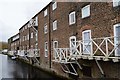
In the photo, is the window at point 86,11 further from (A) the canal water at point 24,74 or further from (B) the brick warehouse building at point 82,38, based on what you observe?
(A) the canal water at point 24,74

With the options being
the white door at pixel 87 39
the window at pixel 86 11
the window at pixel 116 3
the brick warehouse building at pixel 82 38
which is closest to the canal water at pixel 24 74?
the brick warehouse building at pixel 82 38

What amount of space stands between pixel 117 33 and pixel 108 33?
67cm

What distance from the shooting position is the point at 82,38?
12.9 metres

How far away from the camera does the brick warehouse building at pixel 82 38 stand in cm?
967

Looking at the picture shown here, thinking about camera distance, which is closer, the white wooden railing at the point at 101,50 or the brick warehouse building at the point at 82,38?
the white wooden railing at the point at 101,50

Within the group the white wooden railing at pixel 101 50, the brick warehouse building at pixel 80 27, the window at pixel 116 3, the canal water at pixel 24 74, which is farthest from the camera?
the canal water at pixel 24 74

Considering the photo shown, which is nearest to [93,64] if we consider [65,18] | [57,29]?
[65,18]

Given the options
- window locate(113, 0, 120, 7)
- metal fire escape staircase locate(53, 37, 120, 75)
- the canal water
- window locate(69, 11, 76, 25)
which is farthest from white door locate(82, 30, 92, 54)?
the canal water

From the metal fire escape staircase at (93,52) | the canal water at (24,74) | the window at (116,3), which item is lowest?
the canal water at (24,74)

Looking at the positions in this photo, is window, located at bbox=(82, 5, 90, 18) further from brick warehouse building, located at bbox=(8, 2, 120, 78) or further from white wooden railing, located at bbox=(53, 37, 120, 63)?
white wooden railing, located at bbox=(53, 37, 120, 63)

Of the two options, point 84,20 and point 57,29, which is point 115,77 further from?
point 57,29

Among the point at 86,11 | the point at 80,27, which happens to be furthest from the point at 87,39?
the point at 86,11

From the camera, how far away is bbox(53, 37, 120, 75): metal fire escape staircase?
8891mm

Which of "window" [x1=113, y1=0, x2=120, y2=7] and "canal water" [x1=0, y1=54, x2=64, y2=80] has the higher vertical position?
"window" [x1=113, y1=0, x2=120, y2=7]
